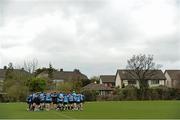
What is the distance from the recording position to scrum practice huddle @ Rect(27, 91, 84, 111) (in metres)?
36.9

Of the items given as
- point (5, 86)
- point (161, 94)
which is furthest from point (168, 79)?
point (5, 86)

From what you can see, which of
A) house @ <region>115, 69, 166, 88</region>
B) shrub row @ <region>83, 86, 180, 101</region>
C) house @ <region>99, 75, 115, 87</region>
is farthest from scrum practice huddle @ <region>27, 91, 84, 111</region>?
house @ <region>99, 75, 115, 87</region>

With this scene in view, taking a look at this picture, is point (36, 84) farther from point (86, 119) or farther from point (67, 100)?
point (86, 119)

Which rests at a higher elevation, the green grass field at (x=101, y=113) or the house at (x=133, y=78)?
the house at (x=133, y=78)

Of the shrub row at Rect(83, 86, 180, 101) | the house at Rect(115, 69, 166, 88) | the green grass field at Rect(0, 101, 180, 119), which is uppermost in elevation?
the house at Rect(115, 69, 166, 88)

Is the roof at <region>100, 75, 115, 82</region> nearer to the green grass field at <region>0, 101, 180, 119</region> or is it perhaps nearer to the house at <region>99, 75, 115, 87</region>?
the house at <region>99, 75, 115, 87</region>

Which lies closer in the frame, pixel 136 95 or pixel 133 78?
pixel 136 95

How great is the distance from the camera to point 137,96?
255 feet

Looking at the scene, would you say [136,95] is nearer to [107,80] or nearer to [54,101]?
[54,101]

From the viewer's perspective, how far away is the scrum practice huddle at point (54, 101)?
121 feet

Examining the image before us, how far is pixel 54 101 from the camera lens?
125 ft

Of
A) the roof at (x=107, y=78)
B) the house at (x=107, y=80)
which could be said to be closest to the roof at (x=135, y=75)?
the house at (x=107, y=80)

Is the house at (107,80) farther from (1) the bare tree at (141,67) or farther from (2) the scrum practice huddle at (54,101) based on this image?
(2) the scrum practice huddle at (54,101)

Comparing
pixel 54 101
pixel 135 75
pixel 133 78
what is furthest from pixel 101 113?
pixel 133 78
